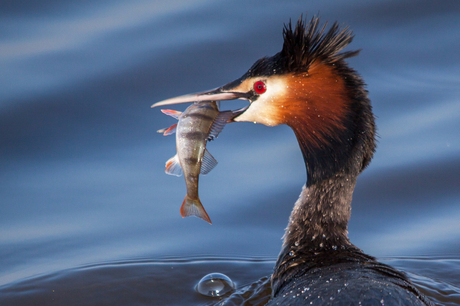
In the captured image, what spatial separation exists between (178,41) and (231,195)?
8.36ft

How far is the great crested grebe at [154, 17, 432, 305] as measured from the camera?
4004mm

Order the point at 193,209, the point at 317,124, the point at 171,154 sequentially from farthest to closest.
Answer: the point at 171,154 < the point at 317,124 < the point at 193,209

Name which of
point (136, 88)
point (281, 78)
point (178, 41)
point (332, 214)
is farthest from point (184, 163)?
point (178, 41)

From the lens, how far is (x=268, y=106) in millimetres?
4234

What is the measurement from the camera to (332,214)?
14.3 ft

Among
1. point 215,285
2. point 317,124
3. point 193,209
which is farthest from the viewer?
point 215,285

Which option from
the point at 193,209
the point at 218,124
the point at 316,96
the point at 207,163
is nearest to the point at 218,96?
the point at 218,124

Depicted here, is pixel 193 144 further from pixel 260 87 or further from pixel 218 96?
pixel 260 87

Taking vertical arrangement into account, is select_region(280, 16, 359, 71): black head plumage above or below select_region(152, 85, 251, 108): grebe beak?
above

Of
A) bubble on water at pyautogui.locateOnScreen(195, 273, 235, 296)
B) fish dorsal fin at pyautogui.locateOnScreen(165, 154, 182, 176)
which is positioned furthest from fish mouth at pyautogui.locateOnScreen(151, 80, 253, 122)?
bubble on water at pyautogui.locateOnScreen(195, 273, 235, 296)

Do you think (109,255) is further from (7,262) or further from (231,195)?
(231,195)

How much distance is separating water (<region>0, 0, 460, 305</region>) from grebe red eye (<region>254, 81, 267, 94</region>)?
1.60 m

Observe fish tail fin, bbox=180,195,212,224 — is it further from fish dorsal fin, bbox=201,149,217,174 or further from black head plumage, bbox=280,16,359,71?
black head plumage, bbox=280,16,359,71

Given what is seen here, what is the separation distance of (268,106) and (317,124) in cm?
37
